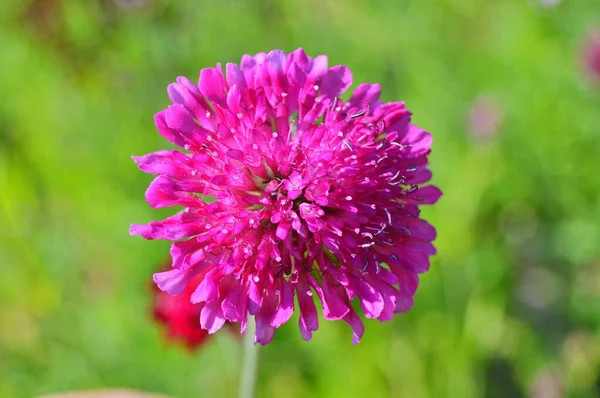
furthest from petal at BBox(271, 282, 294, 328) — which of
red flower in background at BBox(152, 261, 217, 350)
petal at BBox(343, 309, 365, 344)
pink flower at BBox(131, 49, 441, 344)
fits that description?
red flower in background at BBox(152, 261, 217, 350)

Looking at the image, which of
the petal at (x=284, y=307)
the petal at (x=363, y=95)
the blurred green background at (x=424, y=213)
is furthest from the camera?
the blurred green background at (x=424, y=213)

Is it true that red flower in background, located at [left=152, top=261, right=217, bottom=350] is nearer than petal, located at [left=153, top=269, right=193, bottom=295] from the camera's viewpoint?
No

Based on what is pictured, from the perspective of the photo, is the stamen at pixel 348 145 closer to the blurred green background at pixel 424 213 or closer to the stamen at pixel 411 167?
the stamen at pixel 411 167

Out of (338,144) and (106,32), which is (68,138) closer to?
(106,32)

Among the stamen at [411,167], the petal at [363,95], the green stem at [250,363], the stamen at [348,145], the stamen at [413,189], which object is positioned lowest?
the green stem at [250,363]

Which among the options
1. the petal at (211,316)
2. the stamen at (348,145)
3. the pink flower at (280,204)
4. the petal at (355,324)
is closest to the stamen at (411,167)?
the pink flower at (280,204)

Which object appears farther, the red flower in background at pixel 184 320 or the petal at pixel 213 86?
the red flower in background at pixel 184 320

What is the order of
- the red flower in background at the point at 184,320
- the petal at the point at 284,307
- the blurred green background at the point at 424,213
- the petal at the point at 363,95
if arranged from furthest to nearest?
the blurred green background at the point at 424,213
the red flower in background at the point at 184,320
the petal at the point at 363,95
the petal at the point at 284,307

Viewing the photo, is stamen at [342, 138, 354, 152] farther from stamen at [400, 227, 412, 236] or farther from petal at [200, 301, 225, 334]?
petal at [200, 301, 225, 334]
